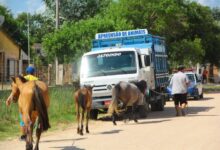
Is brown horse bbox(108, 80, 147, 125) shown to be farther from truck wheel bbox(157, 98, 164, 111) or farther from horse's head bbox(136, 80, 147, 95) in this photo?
truck wheel bbox(157, 98, 164, 111)

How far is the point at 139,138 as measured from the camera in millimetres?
12734

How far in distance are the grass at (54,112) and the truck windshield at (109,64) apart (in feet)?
6.43

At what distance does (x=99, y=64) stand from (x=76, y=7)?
38.8 m

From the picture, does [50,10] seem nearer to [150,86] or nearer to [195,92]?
[195,92]

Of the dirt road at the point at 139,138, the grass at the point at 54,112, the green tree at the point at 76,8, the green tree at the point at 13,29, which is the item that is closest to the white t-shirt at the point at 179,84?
the dirt road at the point at 139,138

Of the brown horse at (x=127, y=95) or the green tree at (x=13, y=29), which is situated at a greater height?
the green tree at (x=13, y=29)

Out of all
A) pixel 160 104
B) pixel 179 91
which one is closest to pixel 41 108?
pixel 179 91

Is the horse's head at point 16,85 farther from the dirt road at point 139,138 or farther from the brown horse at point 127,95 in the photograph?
the brown horse at point 127,95

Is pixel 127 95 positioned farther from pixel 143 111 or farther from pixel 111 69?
pixel 143 111

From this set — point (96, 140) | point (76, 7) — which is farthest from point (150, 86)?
point (76, 7)

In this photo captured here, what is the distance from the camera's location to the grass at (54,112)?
15.5 metres

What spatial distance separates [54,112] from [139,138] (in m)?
7.55

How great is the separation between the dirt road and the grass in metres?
1.25

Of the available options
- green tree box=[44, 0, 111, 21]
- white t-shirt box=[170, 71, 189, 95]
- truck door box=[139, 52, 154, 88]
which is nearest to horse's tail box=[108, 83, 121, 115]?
truck door box=[139, 52, 154, 88]
